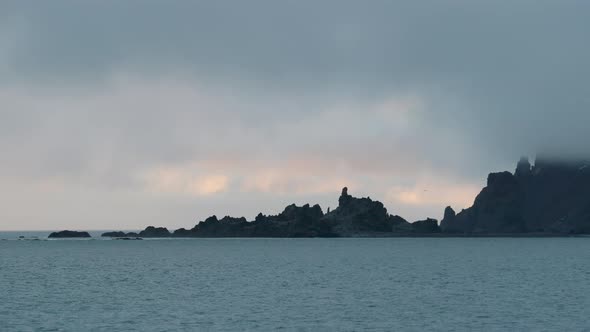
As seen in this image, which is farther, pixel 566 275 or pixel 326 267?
pixel 326 267

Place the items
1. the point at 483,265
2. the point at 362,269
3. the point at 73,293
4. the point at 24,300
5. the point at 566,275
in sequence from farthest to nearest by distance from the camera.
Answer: the point at 483,265 → the point at 362,269 → the point at 566,275 → the point at 73,293 → the point at 24,300

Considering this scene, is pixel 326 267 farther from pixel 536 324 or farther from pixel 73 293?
pixel 536 324

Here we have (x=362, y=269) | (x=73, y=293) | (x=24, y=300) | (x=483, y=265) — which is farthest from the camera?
(x=483, y=265)

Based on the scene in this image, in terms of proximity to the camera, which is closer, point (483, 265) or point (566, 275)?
point (566, 275)

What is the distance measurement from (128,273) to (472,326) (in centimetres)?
9209

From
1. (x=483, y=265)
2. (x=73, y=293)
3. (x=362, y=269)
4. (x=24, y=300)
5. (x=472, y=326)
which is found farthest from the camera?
(x=483, y=265)

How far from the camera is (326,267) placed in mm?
178000

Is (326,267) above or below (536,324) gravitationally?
above

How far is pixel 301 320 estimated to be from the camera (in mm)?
83875

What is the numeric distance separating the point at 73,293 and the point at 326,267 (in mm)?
72805

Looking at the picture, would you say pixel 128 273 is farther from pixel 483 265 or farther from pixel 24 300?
pixel 483 265

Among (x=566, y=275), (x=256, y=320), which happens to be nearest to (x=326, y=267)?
(x=566, y=275)

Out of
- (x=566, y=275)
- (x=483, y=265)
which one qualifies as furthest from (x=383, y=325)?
(x=483, y=265)

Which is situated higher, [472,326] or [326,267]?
[326,267]
